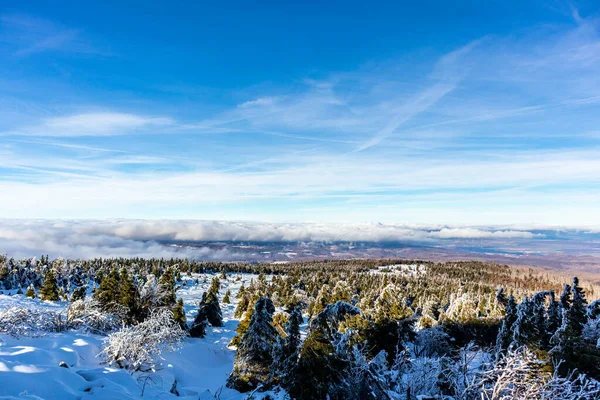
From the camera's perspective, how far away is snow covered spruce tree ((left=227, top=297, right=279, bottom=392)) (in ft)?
80.5

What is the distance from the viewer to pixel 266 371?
24750mm

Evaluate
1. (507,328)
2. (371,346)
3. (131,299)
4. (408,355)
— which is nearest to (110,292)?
(131,299)

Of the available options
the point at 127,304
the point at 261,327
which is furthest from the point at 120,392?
the point at 127,304

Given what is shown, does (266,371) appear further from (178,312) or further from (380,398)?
(178,312)

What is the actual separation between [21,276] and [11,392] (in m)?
126

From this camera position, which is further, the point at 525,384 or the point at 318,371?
the point at 318,371

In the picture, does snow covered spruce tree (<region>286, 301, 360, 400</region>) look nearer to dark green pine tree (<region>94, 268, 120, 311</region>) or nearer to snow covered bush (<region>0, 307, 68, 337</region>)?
snow covered bush (<region>0, 307, 68, 337</region>)

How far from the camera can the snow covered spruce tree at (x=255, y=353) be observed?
24.5 m

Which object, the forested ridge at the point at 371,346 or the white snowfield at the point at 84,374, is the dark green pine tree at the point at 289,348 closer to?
the forested ridge at the point at 371,346

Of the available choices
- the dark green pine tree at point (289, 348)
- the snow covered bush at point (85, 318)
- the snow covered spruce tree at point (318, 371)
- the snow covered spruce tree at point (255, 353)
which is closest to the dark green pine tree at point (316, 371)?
the snow covered spruce tree at point (318, 371)

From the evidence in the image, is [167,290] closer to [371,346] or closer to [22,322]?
[22,322]

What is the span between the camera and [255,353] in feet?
81.0

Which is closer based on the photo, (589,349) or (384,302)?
(589,349)

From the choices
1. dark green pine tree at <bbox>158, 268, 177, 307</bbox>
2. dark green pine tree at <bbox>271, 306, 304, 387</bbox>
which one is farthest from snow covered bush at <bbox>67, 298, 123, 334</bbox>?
dark green pine tree at <bbox>271, 306, 304, 387</bbox>
